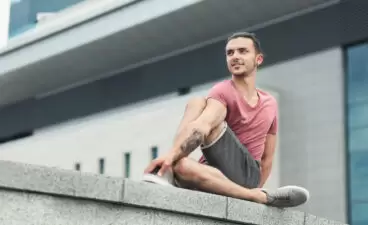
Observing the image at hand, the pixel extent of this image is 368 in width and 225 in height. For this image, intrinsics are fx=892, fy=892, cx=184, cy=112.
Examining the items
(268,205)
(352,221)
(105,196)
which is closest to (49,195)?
(105,196)

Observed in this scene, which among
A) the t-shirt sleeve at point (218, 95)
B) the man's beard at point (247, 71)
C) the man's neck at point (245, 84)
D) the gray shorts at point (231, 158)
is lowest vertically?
the gray shorts at point (231, 158)

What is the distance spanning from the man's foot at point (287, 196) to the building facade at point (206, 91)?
1708 cm

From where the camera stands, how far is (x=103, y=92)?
102 feet

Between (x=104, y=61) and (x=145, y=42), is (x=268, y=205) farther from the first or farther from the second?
(x=104, y=61)

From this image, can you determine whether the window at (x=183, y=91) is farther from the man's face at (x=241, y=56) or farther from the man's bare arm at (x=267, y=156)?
the man's face at (x=241, y=56)

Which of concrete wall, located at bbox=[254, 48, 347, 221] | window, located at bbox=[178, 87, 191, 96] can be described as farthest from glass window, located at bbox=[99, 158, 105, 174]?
concrete wall, located at bbox=[254, 48, 347, 221]

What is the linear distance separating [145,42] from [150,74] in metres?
1.36

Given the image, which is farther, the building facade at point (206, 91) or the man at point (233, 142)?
the building facade at point (206, 91)

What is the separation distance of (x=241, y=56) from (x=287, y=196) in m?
1.07

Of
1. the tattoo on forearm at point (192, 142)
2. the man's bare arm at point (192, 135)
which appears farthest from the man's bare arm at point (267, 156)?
the tattoo on forearm at point (192, 142)

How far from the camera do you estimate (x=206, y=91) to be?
2456cm

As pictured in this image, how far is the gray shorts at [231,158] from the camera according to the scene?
5.82 metres

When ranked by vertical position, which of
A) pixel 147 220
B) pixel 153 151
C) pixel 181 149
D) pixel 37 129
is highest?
pixel 37 129

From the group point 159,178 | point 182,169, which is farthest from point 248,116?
point 159,178
